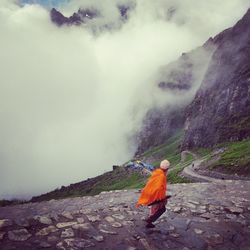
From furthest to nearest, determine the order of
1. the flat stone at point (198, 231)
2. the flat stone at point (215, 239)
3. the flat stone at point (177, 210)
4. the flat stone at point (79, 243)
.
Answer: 1. the flat stone at point (177, 210)
2. the flat stone at point (198, 231)
3. the flat stone at point (215, 239)
4. the flat stone at point (79, 243)

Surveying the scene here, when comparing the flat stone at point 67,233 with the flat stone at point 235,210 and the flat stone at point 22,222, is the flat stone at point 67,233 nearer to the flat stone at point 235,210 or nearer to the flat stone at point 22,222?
the flat stone at point 22,222

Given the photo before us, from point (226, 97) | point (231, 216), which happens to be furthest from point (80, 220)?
point (226, 97)

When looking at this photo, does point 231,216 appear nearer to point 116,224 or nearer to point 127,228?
point 127,228

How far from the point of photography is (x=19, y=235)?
13.3 metres

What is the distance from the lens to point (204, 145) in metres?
154

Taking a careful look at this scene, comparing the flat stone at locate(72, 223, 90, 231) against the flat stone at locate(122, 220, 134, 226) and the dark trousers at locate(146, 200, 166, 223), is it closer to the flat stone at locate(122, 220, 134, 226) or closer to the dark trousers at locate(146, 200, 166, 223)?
the flat stone at locate(122, 220, 134, 226)

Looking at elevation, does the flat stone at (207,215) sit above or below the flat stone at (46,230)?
below

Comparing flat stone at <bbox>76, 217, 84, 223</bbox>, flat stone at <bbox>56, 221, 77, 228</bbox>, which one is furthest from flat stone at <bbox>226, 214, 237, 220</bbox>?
flat stone at <bbox>56, 221, 77, 228</bbox>

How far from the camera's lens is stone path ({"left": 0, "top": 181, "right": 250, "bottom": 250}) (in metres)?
13.3

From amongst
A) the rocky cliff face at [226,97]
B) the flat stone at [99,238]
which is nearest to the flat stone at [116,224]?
the flat stone at [99,238]

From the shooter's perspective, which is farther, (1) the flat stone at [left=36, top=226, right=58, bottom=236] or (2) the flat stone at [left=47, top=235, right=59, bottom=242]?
(1) the flat stone at [left=36, top=226, right=58, bottom=236]

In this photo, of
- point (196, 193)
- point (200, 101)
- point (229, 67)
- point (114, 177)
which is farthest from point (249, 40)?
point (196, 193)

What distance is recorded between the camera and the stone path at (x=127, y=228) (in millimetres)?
13328

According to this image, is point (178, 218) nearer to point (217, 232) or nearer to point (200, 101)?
point (217, 232)
